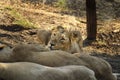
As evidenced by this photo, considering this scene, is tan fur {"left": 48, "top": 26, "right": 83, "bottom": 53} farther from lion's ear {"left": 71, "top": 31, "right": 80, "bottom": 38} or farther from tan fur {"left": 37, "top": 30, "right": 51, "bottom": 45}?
tan fur {"left": 37, "top": 30, "right": 51, "bottom": 45}

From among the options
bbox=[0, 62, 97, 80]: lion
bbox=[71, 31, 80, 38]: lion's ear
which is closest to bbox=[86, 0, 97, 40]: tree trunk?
bbox=[71, 31, 80, 38]: lion's ear

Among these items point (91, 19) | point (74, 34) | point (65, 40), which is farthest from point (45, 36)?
point (91, 19)

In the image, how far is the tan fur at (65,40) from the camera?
10.2 metres

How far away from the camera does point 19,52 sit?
5723mm

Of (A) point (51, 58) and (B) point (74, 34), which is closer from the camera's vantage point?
(A) point (51, 58)

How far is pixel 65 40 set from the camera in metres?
10.5

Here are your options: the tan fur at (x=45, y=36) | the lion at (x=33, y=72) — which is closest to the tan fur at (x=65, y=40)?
the tan fur at (x=45, y=36)

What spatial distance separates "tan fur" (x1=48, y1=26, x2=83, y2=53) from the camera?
33.4 ft

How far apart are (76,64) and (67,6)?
13.9 m

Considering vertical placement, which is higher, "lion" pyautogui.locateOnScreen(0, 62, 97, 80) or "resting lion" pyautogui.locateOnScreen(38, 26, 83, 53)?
"lion" pyautogui.locateOnScreen(0, 62, 97, 80)

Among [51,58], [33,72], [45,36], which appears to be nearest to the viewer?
[33,72]

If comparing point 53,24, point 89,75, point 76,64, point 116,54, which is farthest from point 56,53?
point 53,24

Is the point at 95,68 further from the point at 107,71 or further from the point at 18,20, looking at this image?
the point at 18,20

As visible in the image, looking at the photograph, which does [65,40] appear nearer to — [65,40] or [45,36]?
[65,40]
